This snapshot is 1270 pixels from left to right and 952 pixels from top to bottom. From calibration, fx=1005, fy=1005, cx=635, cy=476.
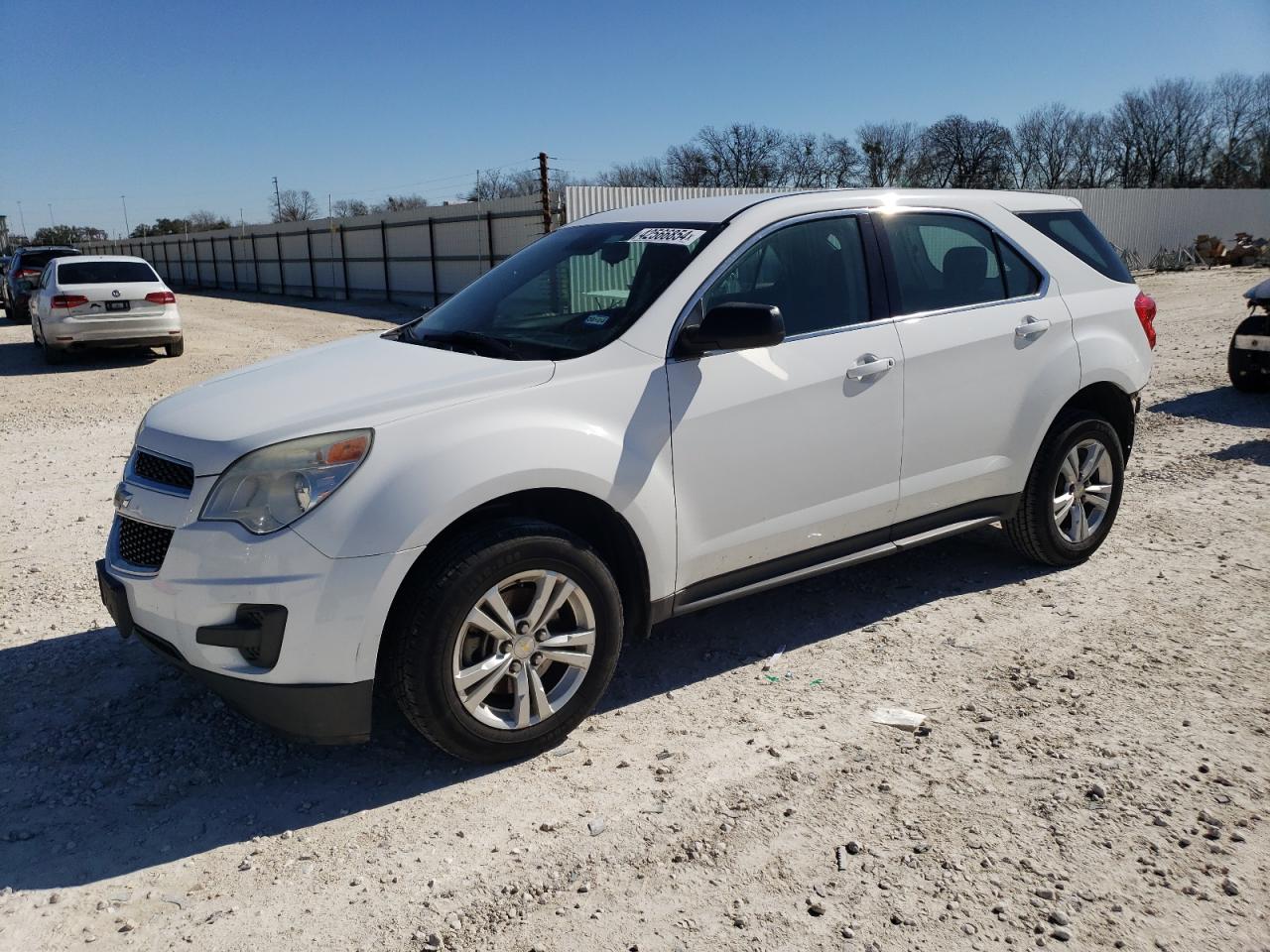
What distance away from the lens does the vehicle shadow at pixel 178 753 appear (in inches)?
125

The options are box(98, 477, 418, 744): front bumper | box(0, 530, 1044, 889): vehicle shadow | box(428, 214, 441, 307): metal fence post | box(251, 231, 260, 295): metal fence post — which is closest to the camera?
box(98, 477, 418, 744): front bumper

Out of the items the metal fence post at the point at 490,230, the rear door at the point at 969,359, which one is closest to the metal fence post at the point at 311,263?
the metal fence post at the point at 490,230

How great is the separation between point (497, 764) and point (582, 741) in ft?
1.10

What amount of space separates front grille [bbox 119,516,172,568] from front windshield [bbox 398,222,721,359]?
130 centimetres

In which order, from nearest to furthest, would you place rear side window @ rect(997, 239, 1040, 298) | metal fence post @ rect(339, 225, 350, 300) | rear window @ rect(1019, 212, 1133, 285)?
rear side window @ rect(997, 239, 1040, 298) < rear window @ rect(1019, 212, 1133, 285) < metal fence post @ rect(339, 225, 350, 300)

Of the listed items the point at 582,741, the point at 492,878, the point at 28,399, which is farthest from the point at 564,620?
the point at 28,399

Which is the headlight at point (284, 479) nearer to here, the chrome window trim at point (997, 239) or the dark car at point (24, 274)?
the chrome window trim at point (997, 239)

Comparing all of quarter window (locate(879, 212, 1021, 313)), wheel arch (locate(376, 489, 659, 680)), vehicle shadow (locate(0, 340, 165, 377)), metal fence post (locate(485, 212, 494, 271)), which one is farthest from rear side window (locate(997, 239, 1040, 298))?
metal fence post (locate(485, 212, 494, 271))

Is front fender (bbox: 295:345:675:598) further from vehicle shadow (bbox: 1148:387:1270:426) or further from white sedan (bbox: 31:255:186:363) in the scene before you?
white sedan (bbox: 31:255:186:363)

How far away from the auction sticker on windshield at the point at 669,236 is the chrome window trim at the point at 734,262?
179mm

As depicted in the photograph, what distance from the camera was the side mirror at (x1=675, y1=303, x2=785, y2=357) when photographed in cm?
360

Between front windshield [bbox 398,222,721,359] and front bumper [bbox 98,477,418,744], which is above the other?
front windshield [bbox 398,222,721,359]

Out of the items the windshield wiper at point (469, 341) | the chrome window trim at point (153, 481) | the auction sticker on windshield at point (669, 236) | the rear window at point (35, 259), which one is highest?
the rear window at point (35, 259)

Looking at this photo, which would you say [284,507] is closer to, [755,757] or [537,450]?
[537,450]
